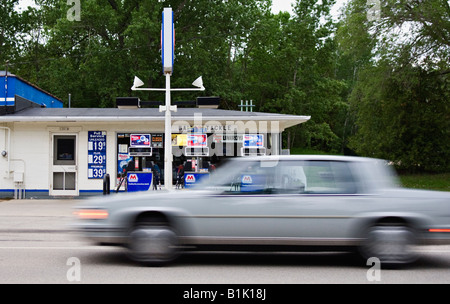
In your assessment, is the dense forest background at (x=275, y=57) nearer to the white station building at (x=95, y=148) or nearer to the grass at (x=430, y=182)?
the grass at (x=430, y=182)

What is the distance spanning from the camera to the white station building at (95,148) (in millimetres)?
17984

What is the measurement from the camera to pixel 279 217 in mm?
6625

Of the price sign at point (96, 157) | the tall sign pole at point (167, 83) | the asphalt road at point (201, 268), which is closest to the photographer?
the asphalt road at point (201, 268)

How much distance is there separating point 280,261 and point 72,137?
13190mm

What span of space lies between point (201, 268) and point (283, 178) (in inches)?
70.3

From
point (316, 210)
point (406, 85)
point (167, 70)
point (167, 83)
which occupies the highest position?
point (406, 85)

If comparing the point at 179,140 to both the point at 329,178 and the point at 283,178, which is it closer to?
the point at 283,178

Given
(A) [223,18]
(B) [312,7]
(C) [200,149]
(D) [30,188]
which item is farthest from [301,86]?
(D) [30,188]

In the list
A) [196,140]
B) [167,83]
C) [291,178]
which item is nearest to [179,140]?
[196,140]

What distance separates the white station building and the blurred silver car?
11.2 metres

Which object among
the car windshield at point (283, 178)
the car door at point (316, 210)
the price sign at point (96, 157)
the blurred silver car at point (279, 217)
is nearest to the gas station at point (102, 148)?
the price sign at point (96, 157)

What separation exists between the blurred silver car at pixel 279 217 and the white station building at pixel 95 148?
11.2 m

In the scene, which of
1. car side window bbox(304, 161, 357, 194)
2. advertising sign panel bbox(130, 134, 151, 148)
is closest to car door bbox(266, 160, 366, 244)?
car side window bbox(304, 161, 357, 194)

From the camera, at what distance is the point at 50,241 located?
9.14 metres
